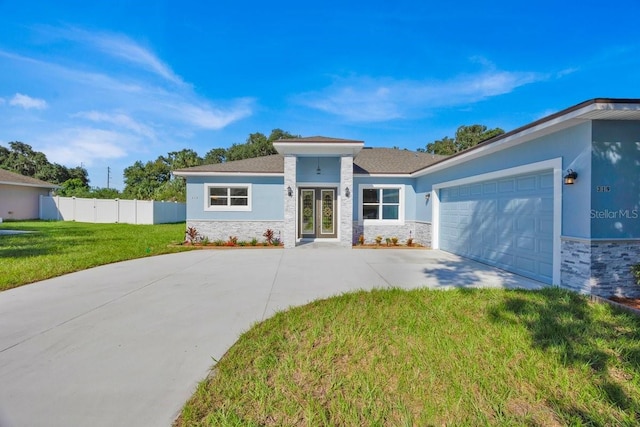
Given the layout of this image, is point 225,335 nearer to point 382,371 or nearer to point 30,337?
point 382,371

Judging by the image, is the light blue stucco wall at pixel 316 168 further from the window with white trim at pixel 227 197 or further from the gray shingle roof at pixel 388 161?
the window with white trim at pixel 227 197

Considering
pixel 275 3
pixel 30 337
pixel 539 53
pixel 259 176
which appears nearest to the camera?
pixel 30 337

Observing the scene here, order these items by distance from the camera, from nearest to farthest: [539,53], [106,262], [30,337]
Result: 1. [30,337]
2. [106,262]
3. [539,53]

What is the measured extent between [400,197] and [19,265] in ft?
44.8

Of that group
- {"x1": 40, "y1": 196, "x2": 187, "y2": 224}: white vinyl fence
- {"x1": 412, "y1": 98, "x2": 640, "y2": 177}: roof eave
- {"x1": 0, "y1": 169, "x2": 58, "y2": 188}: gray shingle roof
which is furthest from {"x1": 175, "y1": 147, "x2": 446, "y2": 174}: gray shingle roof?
{"x1": 0, "y1": 169, "x2": 58, "y2": 188}: gray shingle roof

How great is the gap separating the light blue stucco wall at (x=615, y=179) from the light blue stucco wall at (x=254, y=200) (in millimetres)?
10371

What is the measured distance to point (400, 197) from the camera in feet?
43.3

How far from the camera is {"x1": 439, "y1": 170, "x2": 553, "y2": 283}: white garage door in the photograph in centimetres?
640

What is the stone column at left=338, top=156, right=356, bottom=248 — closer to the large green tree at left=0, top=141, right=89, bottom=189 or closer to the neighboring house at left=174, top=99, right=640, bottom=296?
the neighboring house at left=174, top=99, right=640, bottom=296

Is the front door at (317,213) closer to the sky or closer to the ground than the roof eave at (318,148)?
closer to the ground

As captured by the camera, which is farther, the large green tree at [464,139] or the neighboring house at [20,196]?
the large green tree at [464,139]

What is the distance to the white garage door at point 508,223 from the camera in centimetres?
640

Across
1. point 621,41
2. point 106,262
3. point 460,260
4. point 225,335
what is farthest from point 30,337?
point 621,41

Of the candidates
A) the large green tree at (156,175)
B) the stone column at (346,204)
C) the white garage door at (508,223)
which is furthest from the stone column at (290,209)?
the large green tree at (156,175)
